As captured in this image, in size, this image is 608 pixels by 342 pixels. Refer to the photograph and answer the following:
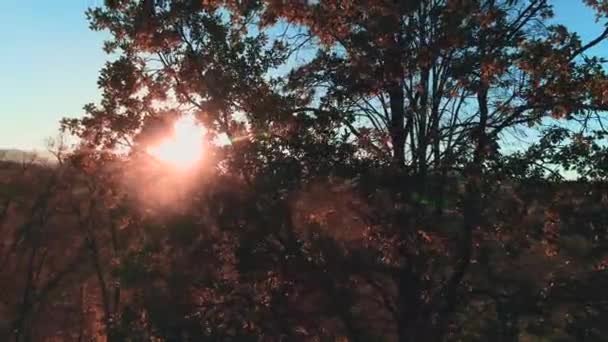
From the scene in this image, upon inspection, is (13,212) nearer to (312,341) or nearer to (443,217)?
(312,341)

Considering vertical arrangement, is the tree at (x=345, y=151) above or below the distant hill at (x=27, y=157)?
below

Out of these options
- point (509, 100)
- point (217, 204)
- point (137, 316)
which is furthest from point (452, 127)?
point (137, 316)

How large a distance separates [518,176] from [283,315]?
146 inches

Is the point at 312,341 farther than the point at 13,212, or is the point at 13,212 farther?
the point at 13,212

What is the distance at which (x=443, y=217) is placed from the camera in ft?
26.5

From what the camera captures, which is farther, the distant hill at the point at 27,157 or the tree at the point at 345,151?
the distant hill at the point at 27,157

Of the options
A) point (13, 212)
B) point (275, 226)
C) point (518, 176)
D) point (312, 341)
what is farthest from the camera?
point (13, 212)

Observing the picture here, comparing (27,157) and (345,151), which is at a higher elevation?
(27,157)

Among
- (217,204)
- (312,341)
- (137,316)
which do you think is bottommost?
(312,341)

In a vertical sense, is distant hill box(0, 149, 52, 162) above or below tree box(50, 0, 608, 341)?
above

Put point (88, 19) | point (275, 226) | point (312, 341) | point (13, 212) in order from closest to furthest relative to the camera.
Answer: point (275, 226), point (312, 341), point (88, 19), point (13, 212)

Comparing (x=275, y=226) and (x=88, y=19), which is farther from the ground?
(x=88, y=19)

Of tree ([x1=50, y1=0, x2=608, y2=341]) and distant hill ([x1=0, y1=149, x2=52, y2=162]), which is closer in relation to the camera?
tree ([x1=50, y1=0, x2=608, y2=341])

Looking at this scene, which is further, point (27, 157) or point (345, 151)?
point (27, 157)
